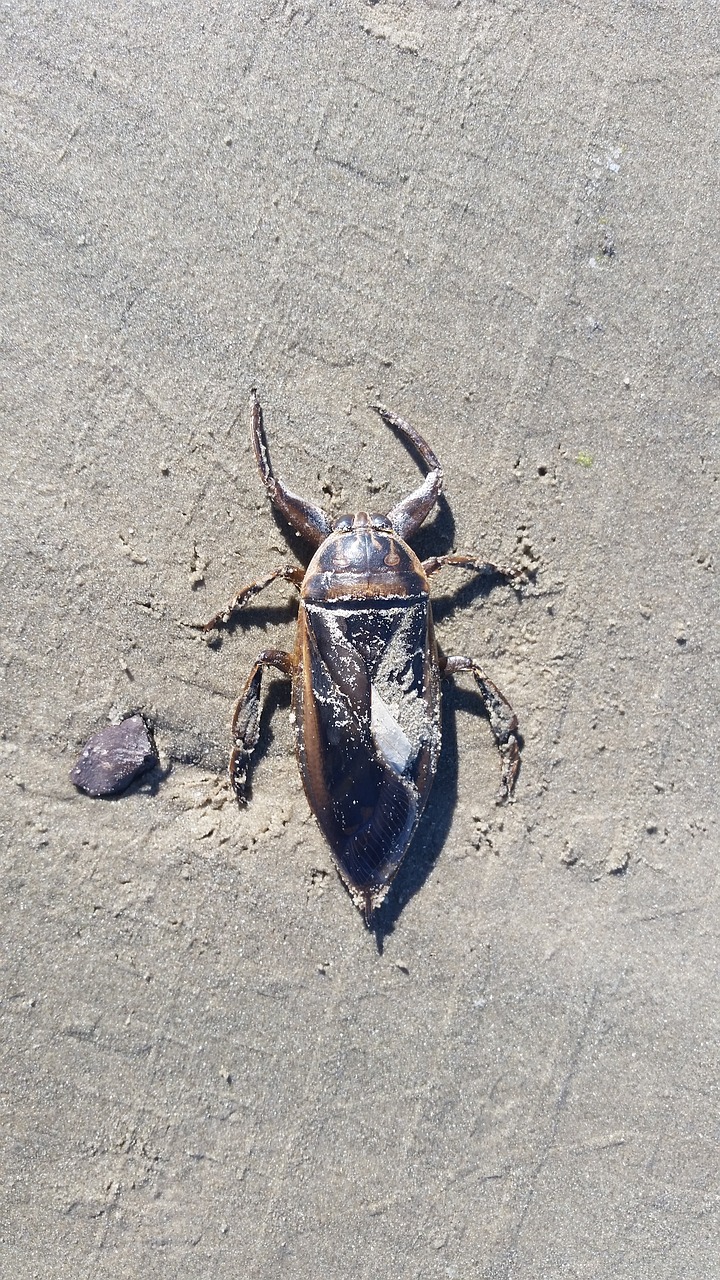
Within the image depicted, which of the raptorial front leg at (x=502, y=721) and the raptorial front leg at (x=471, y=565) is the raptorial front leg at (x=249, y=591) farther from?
the raptorial front leg at (x=502, y=721)

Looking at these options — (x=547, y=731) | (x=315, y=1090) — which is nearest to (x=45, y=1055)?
(x=315, y=1090)

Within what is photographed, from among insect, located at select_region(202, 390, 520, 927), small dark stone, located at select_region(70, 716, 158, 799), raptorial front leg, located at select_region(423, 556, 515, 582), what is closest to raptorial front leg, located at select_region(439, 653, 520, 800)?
insect, located at select_region(202, 390, 520, 927)

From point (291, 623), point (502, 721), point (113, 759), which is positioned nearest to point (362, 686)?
point (291, 623)

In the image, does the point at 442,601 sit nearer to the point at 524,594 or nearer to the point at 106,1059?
the point at 524,594

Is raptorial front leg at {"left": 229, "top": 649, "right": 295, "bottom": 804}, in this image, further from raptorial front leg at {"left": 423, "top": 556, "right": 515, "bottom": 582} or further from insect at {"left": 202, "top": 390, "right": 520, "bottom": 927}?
raptorial front leg at {"left": 423, "top": 556, "right": 515, "bottom": 582}

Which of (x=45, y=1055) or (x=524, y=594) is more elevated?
(x=524, y=594)

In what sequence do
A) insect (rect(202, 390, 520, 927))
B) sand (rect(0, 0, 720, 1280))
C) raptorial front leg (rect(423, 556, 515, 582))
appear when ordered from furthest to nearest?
raptorial front leg (rect(423, 556, 515, 582)) → sand (rect(0, 0, 720, 1280)) → insect (rect(202, 390, 520, 927))
